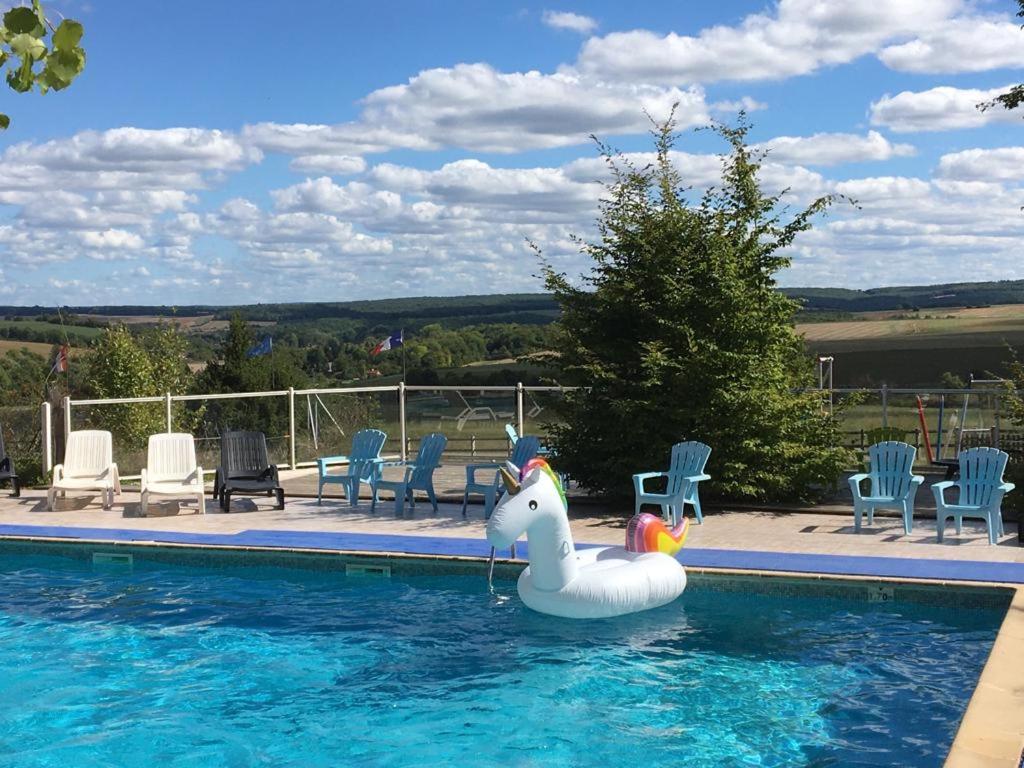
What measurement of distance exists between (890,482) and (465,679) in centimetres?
549

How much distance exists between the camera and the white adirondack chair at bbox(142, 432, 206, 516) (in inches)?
511

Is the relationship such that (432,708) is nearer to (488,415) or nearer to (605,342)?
(605,342)

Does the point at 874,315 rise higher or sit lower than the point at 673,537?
higher

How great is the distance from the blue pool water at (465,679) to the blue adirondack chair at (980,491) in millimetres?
2012

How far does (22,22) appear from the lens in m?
2.13

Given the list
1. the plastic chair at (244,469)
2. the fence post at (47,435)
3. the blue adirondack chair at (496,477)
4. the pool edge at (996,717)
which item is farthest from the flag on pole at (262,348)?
the pool edge at (996,717)

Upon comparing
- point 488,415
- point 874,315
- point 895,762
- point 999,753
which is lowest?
point 895,762

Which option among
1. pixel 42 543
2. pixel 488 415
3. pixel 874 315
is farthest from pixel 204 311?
pixel 42 543

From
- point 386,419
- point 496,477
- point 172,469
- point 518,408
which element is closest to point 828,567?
point 496,477

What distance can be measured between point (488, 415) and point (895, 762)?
11964 millimetres

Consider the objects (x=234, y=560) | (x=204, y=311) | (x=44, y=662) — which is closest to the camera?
(x=44, y=662)

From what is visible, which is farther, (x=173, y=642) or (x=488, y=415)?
(x=488, y=415)

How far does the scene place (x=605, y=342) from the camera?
1277 centimetres

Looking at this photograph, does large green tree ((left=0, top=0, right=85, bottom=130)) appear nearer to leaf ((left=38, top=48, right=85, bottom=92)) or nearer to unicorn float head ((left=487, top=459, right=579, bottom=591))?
leaf ((left=38, top=48, right=85, bottom=92))
